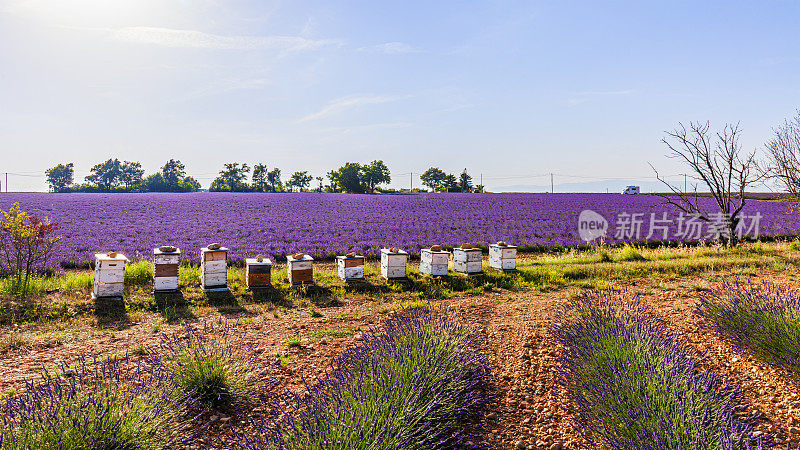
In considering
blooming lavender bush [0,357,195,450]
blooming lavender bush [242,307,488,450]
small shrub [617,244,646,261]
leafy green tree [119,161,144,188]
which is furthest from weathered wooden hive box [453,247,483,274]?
leafy green tree [119,161,144,188]

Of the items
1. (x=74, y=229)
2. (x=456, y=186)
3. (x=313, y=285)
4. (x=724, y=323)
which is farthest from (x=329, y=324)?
(x=456, y=186)

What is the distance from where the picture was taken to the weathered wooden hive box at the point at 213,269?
847cm

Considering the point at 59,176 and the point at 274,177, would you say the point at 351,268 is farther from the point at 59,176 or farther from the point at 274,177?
Answer: the point at 59,176

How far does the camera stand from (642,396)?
3338mm

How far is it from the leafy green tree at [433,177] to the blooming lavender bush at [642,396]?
69964 millimetres

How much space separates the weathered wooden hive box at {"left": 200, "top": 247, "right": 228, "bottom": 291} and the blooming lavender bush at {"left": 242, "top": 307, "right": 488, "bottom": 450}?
4.83 metres

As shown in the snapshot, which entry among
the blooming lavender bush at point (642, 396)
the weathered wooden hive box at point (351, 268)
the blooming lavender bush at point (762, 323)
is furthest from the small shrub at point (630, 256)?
the blooming lavender bush at point (642, 396)

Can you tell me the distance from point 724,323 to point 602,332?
2.25 meters

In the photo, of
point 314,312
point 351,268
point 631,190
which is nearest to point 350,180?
point 631,190

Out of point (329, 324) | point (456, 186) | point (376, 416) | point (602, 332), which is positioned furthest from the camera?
point (456, 186)

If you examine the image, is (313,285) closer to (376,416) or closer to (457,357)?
(457,357)

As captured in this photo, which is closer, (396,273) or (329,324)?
(329,324)

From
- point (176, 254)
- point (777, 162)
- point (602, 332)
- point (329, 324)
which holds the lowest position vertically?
point (329, 324)

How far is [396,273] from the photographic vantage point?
389 inches
